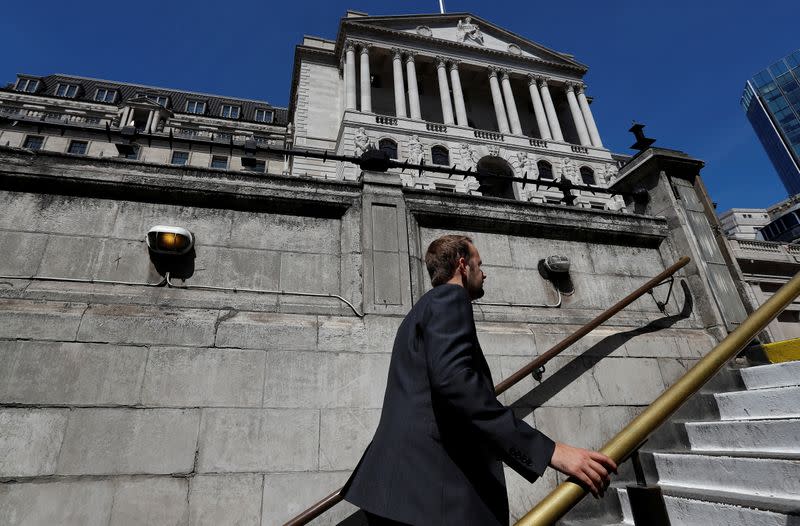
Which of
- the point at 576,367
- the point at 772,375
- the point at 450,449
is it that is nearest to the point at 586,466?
the point at 450,449

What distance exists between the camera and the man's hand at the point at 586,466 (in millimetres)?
1871

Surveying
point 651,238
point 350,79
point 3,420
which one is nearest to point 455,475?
point 3,420

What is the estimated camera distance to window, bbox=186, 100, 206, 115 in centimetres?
5169

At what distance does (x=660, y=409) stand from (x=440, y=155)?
3609 centimetres

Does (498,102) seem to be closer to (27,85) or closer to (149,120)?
(149,120)

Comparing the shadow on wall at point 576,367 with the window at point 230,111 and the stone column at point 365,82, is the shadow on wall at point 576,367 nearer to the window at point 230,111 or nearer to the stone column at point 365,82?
the stone column at point 365,82

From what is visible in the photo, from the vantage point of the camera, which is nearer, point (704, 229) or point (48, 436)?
point (48, 436)

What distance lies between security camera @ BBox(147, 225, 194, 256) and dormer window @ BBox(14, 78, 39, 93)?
2392 inches

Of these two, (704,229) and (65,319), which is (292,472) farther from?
(704,229)

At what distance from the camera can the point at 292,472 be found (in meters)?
3.65

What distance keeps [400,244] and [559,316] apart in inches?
88.1

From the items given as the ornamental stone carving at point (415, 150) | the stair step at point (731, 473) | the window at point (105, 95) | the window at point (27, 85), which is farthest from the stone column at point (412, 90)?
the window at point (27, 85)

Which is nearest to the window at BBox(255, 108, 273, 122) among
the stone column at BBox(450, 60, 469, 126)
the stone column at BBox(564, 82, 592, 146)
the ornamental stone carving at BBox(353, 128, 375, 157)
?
the ornamental stone carving at BBox(353, 128, 375, 157)

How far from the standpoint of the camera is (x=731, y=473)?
3359 millimetres
